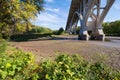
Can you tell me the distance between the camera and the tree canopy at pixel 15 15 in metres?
18.6

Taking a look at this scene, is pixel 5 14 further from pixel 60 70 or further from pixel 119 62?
pixel 60 70

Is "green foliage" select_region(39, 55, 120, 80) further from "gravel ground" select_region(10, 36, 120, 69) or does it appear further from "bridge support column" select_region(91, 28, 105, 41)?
"bridge support column" select_region(91, 28, 105, 41)

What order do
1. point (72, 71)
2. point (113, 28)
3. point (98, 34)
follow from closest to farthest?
point (72, 71) → point (98, 34) → point (113, 28)

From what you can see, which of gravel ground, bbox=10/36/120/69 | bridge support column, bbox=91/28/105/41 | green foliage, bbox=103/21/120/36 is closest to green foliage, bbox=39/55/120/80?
gravel ground, bbox=10/36/120/69

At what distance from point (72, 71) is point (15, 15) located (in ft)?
48.5

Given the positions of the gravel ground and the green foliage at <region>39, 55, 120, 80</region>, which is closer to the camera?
the green foliage at <region>39, 55, 120, 80</region>

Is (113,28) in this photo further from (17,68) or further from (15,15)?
(17,68)

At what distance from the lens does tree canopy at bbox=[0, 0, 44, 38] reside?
61.2ft

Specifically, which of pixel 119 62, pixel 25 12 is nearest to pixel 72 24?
pixel 25 12

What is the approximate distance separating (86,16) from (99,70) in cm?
2272

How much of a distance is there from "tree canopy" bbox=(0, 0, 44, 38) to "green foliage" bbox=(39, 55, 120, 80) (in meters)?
13.0

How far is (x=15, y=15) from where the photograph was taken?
1931 centimetres

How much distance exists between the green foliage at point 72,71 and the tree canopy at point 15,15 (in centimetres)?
1302

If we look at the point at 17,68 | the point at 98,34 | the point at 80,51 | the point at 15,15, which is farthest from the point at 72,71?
the point at 98,34
